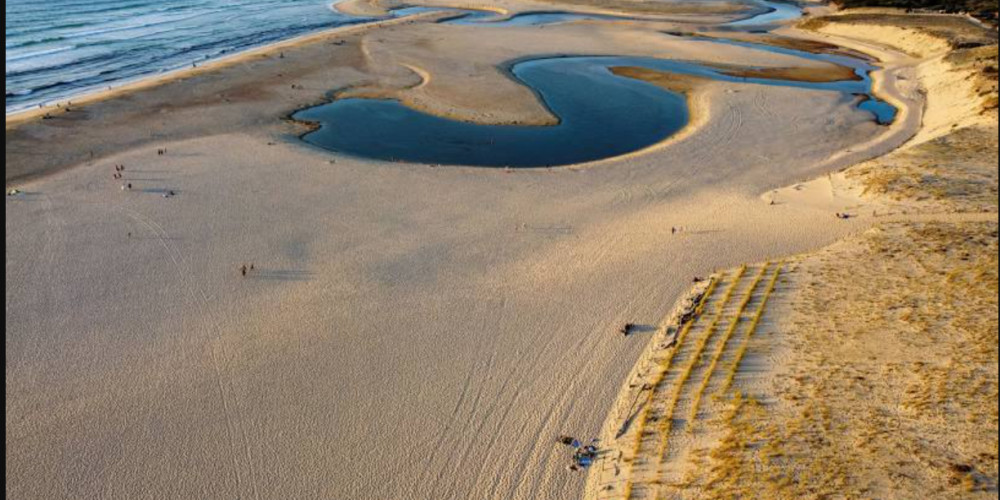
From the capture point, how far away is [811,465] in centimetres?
1420

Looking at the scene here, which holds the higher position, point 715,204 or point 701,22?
point 701,22

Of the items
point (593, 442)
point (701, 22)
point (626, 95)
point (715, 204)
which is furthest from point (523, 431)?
point (701, 22)

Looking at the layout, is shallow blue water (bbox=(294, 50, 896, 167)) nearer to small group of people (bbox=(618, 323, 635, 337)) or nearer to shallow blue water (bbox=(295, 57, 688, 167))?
shallow blue water (bbox=(295, 57, 688, 167))

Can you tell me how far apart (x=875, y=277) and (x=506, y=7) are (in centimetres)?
8537

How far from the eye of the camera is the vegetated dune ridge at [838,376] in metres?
14.1

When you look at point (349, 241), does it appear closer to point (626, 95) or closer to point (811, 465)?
point (811, 465)

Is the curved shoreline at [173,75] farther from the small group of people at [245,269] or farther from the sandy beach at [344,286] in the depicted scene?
the small group of people at [245,269]

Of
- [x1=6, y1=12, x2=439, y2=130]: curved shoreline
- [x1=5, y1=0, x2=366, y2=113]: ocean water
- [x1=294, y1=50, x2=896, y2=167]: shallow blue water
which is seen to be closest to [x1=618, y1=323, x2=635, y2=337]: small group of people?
[x1=294, y1=50, x2=896, y2=167]: shallow blue water

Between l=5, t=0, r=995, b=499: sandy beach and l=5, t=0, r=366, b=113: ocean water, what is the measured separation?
10.7 meters

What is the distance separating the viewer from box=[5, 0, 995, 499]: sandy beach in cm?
1614

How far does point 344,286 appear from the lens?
23203 mm

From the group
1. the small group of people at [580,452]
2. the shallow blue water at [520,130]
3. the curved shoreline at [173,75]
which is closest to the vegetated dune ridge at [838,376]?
the small group of people at [580,452]

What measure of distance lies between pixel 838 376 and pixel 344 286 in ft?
52.9

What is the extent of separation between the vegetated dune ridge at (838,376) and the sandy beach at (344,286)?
107 cm
